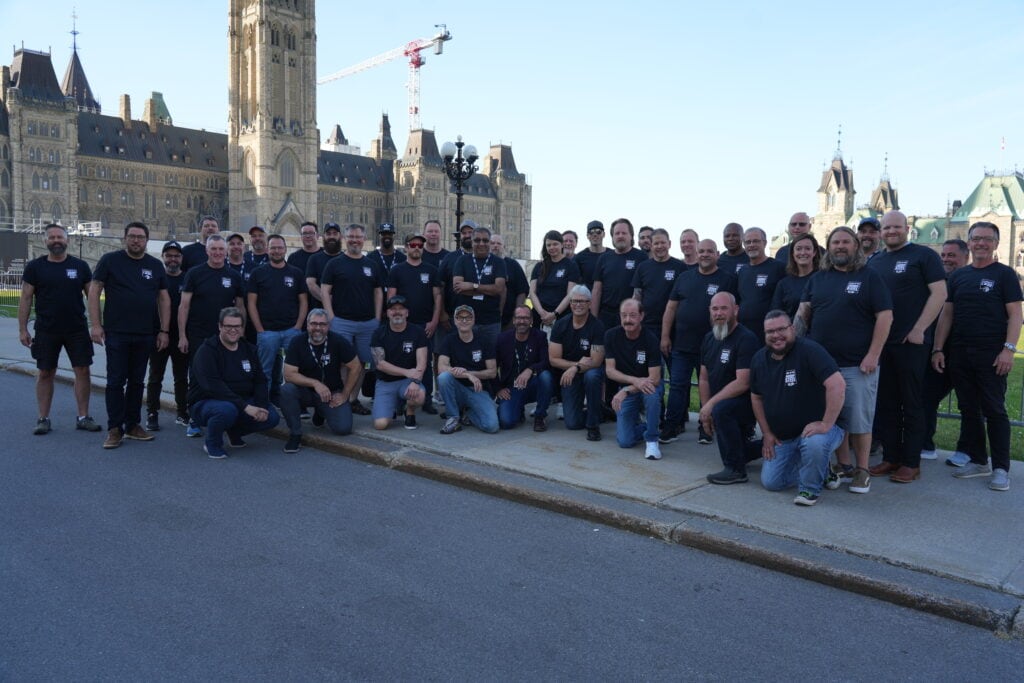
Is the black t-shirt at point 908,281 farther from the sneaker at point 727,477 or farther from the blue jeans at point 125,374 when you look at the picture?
the blue jeans at point 125,374

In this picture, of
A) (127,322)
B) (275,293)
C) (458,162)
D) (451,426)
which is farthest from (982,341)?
(458,162)

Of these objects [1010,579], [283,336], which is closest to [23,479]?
[283,336]

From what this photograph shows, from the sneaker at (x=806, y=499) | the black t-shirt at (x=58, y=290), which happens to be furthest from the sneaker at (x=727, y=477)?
the black t-shirt at (x=58, y=290)

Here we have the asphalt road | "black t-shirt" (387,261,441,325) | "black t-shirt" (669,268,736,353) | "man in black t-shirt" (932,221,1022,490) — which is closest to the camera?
the asphalt road

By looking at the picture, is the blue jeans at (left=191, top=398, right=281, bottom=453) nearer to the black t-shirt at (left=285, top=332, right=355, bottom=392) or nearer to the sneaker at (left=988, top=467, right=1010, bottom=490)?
the black t-shirt at (left=285, top=332, right=355, bottom=392)

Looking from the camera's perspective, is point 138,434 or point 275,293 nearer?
point 138,434

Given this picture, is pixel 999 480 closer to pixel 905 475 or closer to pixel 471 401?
pixel 905 475

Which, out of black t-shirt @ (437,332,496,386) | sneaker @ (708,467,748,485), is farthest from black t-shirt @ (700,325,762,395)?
black t-shirt @ (437,332,496,386)

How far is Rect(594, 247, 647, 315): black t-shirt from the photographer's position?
31.3ft

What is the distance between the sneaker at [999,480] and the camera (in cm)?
641

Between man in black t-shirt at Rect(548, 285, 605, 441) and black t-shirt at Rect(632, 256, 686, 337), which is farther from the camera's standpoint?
black t-shirt at Rect(632, 256, 686, 337)

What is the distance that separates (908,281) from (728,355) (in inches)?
65.5

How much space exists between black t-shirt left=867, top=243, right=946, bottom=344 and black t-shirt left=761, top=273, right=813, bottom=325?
0.69 m

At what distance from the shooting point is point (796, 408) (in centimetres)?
625
